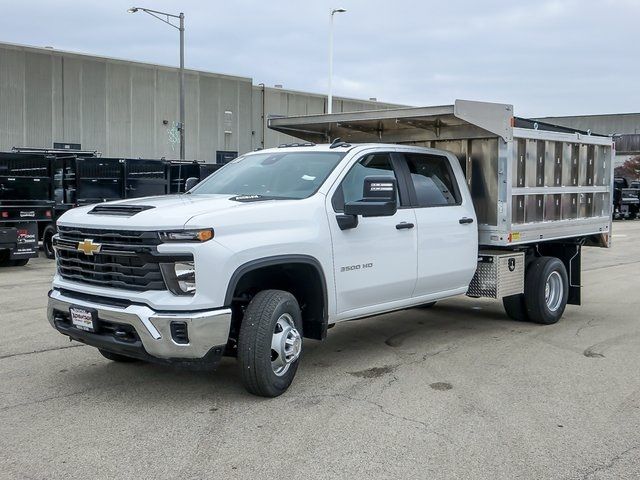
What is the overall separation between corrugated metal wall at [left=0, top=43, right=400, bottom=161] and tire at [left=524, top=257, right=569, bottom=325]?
108 feet

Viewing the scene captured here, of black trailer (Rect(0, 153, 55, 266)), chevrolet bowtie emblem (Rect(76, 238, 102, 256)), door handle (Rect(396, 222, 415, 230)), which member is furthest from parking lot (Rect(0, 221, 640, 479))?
black trailer (Rect(0, 153, 55, 266))

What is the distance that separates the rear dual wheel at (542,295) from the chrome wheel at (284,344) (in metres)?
3.88

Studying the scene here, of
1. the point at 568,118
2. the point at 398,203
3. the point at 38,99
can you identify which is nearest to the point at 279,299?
the point at 398,203

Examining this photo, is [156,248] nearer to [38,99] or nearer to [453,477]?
[453,477]

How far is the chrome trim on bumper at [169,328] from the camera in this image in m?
4.92

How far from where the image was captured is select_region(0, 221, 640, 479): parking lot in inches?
169

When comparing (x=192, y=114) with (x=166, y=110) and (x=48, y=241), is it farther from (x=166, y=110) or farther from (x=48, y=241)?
(x=48, y=241)

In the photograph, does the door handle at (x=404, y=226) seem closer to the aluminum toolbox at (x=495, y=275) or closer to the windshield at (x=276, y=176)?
the windshield at (x=276, y=176)

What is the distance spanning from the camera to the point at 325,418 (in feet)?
16.7

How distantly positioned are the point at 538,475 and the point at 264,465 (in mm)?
1603

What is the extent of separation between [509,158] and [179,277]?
423 centimetres

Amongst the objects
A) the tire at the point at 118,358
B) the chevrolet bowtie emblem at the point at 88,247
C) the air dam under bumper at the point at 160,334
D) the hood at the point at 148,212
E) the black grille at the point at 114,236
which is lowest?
the tire at the point at 118,358

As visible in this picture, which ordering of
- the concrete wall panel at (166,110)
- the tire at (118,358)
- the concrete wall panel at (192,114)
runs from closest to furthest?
the tire at (118,358), the concrete wall panel at (166,110), the concrete wall panel at (192,114)

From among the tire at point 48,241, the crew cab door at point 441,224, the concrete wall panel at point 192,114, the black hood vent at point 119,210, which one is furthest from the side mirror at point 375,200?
the concrete wall panel at point 192,114
